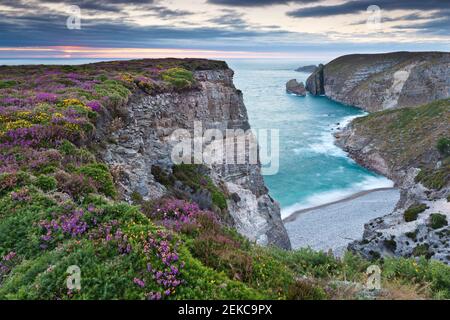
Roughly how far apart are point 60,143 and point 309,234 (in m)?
36.9

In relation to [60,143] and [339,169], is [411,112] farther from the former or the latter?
[60,143]

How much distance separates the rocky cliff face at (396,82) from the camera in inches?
5512

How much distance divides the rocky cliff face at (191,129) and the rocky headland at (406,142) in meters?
8.84

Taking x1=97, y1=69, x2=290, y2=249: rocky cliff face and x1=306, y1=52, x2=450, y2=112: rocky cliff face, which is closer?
x1=97, y1=69, x2=290, y2=249: rocky cliff face

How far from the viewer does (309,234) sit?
149 feet

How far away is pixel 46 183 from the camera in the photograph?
36.9ft

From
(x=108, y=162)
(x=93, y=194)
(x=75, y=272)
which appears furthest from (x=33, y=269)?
→ (x=108, y=162)

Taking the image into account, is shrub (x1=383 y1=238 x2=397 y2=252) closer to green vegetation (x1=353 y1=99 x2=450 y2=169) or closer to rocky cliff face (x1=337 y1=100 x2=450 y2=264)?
rocky cliff face (x1=337 y1=100 x2=450 y2=264)

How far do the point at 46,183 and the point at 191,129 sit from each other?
23048 mm

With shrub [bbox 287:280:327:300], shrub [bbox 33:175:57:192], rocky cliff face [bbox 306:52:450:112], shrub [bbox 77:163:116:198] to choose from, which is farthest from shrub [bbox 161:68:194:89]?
rocky cliff face [bbox 306:52:450:112]

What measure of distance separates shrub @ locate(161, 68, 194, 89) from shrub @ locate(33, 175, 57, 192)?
23061mm

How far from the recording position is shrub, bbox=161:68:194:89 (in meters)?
33.9

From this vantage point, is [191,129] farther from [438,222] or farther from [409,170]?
[409,170]

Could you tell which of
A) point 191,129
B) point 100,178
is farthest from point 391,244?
point 100,178
